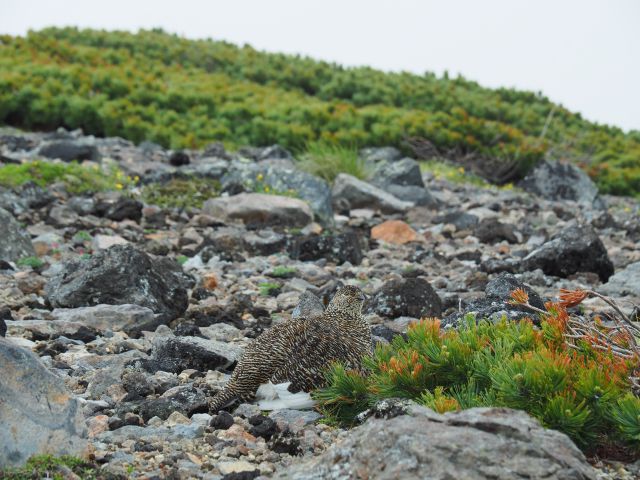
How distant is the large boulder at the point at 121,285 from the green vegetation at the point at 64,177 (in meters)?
5.22

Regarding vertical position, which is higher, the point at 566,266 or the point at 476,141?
the point at 476,141

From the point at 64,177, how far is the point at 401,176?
643 centimetres

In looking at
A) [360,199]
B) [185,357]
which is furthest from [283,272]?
[360,199]

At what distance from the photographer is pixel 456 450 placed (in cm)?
328

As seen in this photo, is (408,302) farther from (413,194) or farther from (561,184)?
(561,184)

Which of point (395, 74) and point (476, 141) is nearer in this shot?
point (476, 141)

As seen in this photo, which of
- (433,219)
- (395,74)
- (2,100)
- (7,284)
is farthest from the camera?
(395,74)

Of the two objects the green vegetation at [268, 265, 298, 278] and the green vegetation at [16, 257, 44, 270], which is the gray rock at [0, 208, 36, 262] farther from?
the green vegetation at [268, 265, 298, 278]

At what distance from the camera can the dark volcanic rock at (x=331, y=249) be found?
1077 centimetres

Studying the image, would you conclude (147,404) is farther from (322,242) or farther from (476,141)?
(476,141)

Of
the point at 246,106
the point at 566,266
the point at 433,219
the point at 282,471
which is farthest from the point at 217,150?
the point at 282,471

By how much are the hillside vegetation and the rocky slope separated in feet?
7.20

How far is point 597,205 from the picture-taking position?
19.0 metres

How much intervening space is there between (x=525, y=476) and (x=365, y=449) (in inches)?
25.0
